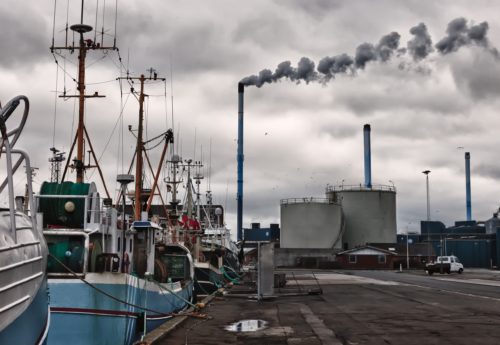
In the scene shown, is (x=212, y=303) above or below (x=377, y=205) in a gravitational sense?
below

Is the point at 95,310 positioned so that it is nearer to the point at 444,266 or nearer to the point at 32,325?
the point at 32,325

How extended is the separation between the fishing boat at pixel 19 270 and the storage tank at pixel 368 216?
344 ft

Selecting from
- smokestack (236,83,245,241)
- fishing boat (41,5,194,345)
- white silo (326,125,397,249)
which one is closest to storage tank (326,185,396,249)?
white silo (326,125,397,249)

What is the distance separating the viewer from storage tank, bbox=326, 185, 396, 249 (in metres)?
112

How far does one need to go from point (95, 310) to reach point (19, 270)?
7.97 metres

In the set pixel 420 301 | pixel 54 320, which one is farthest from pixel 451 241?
pixel 54 320

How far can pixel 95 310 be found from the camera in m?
15.7

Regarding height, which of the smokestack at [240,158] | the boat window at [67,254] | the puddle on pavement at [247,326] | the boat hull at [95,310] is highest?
the smokestack at [240,158]

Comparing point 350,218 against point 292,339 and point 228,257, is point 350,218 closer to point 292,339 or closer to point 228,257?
point 228,257

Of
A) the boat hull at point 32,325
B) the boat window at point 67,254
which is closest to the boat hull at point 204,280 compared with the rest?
the boat window at point 67,254

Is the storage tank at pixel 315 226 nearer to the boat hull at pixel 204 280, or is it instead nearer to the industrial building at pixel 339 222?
the industrial building at pixel 339 222

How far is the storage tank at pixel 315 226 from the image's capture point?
108625 mm

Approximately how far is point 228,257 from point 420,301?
36361mm

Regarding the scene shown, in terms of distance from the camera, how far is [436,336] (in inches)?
699
